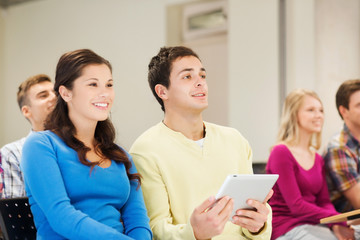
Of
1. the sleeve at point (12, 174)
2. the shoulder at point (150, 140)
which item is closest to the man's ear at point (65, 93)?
the shoulder at point (150, 140)

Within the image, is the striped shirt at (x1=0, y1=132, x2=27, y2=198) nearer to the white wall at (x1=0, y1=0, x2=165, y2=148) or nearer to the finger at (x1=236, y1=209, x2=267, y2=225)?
the finger at (x1=236, y1=209, x2=267, y2=225)

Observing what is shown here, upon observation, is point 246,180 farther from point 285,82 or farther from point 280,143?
point 285,82

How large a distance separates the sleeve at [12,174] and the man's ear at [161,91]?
986 millimetres

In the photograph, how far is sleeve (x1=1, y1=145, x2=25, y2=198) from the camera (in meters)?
2.57

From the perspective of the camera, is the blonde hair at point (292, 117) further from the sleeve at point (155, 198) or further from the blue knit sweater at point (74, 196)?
the blue knit sweater at point (74, 196)

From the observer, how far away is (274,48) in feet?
14.7

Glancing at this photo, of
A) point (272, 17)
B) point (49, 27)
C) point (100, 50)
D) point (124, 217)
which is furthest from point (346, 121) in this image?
point (49, 27)

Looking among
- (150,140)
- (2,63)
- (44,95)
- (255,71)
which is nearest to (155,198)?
A: (150,140)

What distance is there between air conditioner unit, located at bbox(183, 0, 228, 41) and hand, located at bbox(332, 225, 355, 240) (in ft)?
10.7

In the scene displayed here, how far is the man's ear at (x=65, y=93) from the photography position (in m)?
1.85

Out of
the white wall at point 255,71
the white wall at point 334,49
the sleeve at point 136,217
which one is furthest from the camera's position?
the white wall at point 255,71

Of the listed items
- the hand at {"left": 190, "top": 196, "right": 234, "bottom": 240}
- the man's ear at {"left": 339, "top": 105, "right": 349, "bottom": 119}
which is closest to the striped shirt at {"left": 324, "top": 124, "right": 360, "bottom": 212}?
the man's ear at {"left": 339, "top": 105, "right": 349, "bottom": 119}

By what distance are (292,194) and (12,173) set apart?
1585 millimetres

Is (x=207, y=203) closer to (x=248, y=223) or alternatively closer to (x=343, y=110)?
(x=248, y=223)
